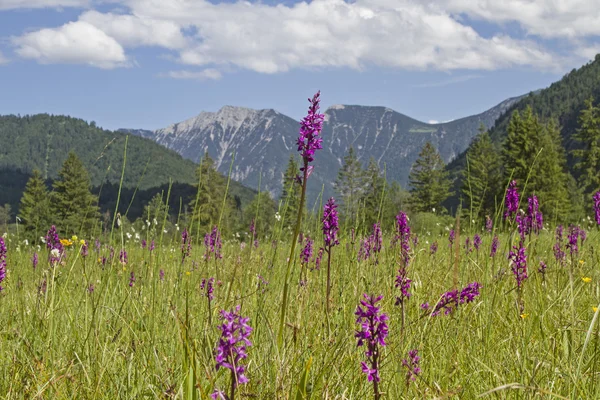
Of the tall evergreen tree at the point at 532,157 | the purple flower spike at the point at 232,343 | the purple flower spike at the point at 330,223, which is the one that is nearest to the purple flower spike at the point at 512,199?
the purple flower spike at the point at 330,223

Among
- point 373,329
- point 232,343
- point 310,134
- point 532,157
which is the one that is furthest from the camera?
point 532,157

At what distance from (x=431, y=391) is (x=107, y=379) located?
153 centimetres

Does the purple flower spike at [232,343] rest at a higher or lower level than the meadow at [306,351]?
higher

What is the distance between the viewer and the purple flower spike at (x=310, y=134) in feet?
6.79

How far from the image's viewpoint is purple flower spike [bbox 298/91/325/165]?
6.79 feet

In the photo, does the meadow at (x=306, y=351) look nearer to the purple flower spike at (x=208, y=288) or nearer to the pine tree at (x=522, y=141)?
the purple flower spike at (x=208, y=288)

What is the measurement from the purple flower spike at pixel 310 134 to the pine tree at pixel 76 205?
0.87 meters

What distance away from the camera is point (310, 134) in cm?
208

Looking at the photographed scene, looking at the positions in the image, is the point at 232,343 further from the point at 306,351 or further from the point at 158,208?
the point at 158,208

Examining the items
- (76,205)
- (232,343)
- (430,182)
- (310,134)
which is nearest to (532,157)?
(430,182)

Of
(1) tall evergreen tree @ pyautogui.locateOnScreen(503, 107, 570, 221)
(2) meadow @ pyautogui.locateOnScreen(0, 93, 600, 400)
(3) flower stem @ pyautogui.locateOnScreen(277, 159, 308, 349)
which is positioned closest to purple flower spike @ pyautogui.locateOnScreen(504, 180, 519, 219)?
(2) meadow @ pyautogui.locateOnScreen(0, 93, 600, 400)

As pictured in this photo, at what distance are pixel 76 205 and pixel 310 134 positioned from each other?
105 ft

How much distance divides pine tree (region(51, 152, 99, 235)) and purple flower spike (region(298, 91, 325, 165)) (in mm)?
872

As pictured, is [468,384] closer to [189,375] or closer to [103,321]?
[189,375]
